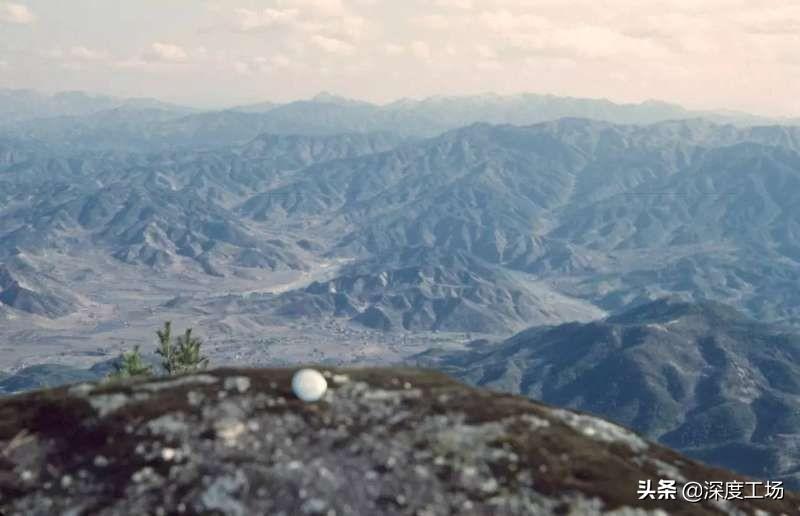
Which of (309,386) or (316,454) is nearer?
(316,454)

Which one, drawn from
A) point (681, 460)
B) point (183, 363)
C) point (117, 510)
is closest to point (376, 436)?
point (117, 510)

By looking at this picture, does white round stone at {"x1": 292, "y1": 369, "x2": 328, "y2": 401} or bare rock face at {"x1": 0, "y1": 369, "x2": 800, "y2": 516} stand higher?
white round stone at {"x1": 292, "y1": 369, "x2": 328, "y2": 401}

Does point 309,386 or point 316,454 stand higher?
point 309,386

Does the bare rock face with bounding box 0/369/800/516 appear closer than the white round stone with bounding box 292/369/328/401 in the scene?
Yes

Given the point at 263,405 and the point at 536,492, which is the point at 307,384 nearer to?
the point at 263,405
